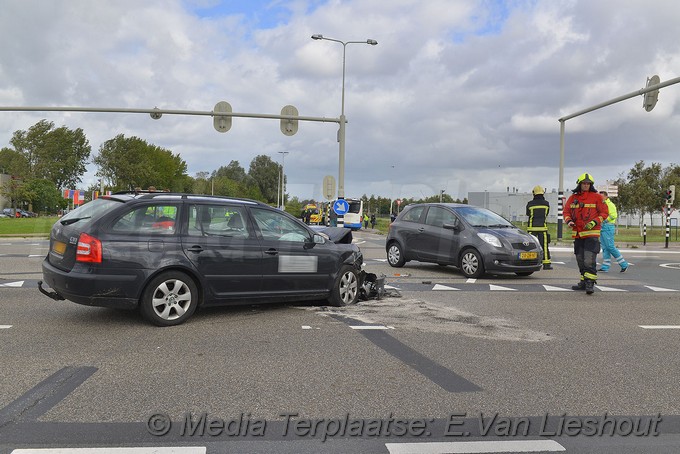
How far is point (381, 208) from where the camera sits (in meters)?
108

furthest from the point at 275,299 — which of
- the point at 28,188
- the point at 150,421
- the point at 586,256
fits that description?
the point at 28,188

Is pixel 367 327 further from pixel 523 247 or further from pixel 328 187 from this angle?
pixel 328 187

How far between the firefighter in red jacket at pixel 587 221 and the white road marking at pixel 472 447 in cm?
683

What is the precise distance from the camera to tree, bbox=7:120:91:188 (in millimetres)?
89125

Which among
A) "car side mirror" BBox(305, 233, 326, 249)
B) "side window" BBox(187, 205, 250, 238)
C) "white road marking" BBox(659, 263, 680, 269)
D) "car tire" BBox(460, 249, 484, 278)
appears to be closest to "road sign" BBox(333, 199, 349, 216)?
"car tire" BBox(460, 249, 484, 278)

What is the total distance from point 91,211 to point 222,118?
1506cm

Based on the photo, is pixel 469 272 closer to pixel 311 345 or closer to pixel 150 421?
pixel 311 345

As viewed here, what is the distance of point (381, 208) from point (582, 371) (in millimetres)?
103619

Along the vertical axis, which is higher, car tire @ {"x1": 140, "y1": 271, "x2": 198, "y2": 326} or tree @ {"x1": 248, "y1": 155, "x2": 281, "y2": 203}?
tree @ {"x1": 248, "y1": 155, "x2": 281, "y2": 203}

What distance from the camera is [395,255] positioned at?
13.9 metres

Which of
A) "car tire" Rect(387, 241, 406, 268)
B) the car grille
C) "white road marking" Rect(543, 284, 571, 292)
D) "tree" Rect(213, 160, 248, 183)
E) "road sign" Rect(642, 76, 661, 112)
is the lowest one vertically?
"white road marking" Rect(543, 284, 571, 292)

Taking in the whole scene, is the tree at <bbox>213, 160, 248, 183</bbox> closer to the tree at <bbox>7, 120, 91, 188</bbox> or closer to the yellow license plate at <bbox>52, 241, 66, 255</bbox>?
the tree at <bbox>7, 120, 91, 188</bbox>

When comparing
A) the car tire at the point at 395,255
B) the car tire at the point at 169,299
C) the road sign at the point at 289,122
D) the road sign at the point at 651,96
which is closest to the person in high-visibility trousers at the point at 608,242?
the car tire at the point at 395,255

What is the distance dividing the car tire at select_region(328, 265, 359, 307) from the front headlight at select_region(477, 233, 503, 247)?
14.4ft
